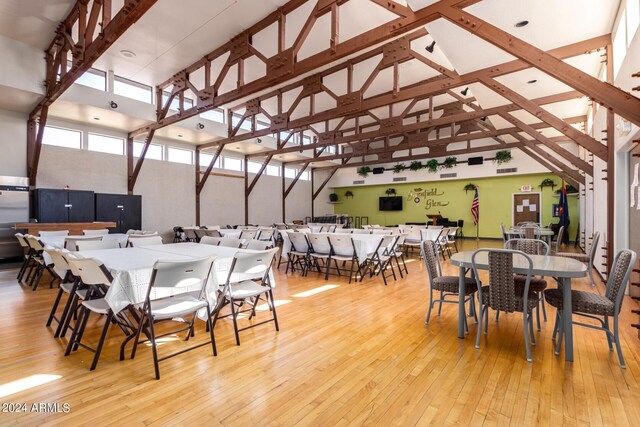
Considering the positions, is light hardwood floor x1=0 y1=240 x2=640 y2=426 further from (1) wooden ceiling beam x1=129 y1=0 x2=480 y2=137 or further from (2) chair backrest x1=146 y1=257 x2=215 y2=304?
(1) wooden ceiling beam x1=129 y1=0 x2=480 y2=137

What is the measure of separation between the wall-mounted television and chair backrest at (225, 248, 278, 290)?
1366 cm

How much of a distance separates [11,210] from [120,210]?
2.29 meters

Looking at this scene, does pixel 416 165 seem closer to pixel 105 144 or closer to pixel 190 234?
pixel 190 234

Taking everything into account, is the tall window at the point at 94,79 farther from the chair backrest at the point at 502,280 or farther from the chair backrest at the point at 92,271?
the chair backrest at the point at 502,280

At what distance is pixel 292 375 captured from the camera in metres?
2.34

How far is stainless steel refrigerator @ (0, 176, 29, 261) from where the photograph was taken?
23.2 feet

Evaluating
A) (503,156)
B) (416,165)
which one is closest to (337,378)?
(503,156)

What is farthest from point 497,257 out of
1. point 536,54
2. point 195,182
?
point 195,182

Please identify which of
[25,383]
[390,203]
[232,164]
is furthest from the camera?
[390,203]

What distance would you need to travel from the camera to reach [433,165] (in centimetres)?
1451

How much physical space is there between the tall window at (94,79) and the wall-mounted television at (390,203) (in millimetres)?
12576

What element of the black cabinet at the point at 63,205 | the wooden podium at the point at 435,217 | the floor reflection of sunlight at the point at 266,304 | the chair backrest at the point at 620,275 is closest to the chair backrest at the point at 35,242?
the black cabinet at the point at 63,205

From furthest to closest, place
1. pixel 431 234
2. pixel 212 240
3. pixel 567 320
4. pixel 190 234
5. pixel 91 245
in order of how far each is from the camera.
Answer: pixel 190 234
pixel 431 234
pixel 212 240
pixel 91 245
pixel 567 320

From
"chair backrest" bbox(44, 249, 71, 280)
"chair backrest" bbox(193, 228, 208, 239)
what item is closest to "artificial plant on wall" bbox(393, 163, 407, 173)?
"chair backrest" bbox(193, 228, 208, 239)
